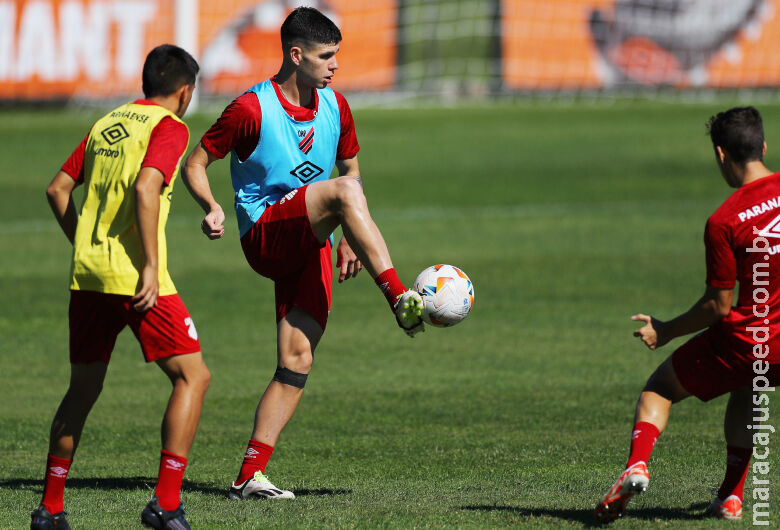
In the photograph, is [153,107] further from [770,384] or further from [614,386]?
[614,386]

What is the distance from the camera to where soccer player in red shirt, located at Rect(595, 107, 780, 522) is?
Result: 5250 mm

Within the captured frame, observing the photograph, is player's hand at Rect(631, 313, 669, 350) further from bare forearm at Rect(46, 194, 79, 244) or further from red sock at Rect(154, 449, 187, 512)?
bare forearm at Rect(46, 194, 79, 244)

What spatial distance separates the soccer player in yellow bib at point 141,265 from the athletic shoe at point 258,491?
2.89 ft

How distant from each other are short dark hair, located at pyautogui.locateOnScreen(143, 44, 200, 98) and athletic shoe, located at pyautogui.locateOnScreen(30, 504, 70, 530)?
1.88 meters

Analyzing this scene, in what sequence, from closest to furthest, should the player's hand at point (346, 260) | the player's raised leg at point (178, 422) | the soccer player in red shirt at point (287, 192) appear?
the player's raised leg at point (178, 422) < the soccer player in red shirt at point (287, 192) < the player's hand at point (346, 260)

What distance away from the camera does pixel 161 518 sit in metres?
5.32

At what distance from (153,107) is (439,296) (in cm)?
174

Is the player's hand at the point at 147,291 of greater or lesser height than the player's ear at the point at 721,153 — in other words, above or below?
below

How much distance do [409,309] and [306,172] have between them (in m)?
1.29

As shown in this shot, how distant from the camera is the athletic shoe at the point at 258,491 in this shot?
6277mm

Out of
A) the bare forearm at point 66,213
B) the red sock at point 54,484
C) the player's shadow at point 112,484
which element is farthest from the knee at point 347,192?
the red sock at point 54,484

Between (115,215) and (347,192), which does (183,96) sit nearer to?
(115,215)

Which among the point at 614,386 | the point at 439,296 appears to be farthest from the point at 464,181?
the point at 439,296

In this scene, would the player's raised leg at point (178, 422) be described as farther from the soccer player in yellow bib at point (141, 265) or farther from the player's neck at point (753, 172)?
the player's neck at point (753, 172)
